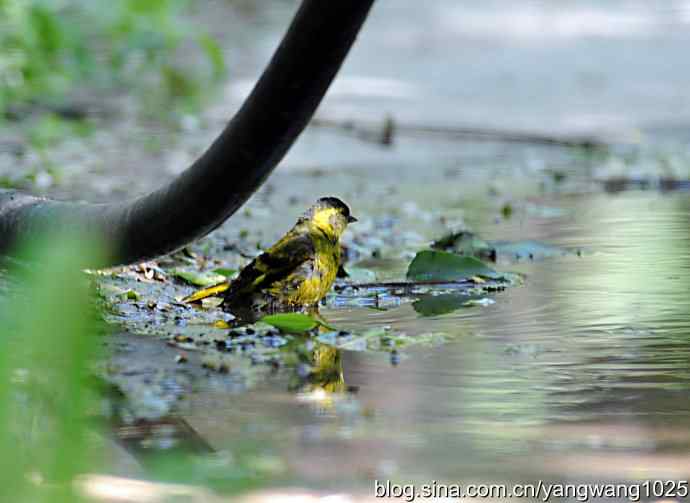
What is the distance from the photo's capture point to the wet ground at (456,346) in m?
1.29

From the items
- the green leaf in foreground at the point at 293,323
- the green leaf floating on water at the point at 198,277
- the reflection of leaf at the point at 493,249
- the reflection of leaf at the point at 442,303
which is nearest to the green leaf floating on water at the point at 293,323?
the green leaf in foreground at the point at 293,323

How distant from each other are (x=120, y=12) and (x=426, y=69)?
10.5 feet

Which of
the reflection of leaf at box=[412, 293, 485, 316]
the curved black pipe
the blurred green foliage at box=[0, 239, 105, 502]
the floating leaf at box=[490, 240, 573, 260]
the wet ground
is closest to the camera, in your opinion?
the blurred green foliage at box=[0, 239, 105, 502]

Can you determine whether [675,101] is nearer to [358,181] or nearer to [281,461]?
[358,181]

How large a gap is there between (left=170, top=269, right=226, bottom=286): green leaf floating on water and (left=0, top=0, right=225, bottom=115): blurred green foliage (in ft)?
5.33

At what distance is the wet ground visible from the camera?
1294 mm

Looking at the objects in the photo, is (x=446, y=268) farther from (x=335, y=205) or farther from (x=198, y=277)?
(x=198, y=277)

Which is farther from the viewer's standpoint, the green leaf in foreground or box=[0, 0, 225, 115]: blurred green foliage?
box=[0, 0, 225, 115]: blurred green foliage

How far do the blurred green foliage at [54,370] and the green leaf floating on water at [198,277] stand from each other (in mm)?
1949

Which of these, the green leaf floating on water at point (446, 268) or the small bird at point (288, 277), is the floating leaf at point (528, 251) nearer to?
the green leaf floating on water at point (446, 268)

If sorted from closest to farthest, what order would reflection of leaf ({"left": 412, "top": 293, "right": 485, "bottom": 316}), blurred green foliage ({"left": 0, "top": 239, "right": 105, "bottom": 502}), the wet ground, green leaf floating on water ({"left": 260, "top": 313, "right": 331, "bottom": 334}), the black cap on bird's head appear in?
blurred green foliage ({"left": 0, "top": 239, "right": 105, "bottom": 502}) → the wet ground → green leaf floating on water ({"left": 260, "top": 313, "right": 331, "bottom": 334}) → reflection of leaf ({"left": 412, "top": 293, "right": 485, "bottom": 316}) → the black cap on bird's head

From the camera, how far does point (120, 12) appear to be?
439cm

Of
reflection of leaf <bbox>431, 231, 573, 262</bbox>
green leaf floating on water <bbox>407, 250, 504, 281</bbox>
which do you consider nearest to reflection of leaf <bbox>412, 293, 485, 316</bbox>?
green leaf floating on water <bbox>407, 250, 504, 281</bbox>

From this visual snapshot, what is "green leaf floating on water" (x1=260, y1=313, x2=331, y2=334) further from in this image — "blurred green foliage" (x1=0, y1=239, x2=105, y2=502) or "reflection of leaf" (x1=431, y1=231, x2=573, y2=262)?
A: "blurred green foliage" (x1=0, y1=239, x2=105, y2=502)
